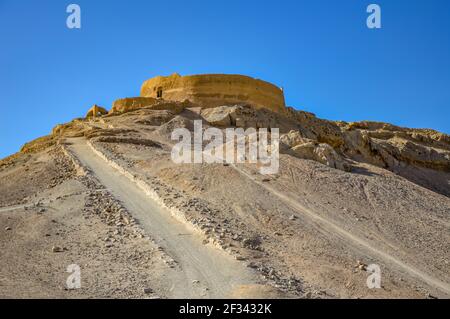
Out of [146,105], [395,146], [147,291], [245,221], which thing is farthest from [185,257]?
[395,146]

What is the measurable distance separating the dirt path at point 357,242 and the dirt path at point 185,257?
4366 millimetres

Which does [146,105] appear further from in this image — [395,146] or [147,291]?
[147,291]

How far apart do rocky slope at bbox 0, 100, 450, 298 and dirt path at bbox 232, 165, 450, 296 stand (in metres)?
0.05

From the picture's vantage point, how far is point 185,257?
35.2 ft

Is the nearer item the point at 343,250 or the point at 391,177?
the point at 343,250

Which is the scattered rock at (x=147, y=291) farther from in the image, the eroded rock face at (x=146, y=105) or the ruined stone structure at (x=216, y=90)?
the ruined stone structure at (x=216, y=90)

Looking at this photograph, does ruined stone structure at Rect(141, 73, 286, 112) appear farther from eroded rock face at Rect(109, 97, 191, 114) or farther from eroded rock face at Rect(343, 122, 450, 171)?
eroded rock face at Rect(343, 122, 450, 171)

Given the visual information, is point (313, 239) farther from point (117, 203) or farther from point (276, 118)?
point (276, 118)

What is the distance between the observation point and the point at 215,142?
2583 cm

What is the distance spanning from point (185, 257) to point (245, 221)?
3490 mm

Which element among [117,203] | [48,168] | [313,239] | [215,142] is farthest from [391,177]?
[48,168]

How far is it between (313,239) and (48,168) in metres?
11.7
